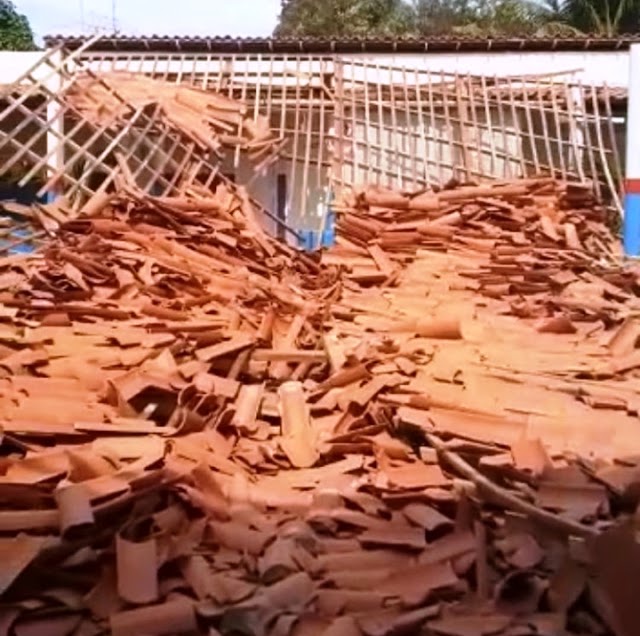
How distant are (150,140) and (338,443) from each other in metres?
6.53

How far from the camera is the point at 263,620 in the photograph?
2676mm

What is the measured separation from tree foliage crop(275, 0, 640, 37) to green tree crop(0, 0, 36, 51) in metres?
6.82

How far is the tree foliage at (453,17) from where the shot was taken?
907 inches

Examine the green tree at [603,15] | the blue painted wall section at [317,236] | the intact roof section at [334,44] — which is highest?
the green tree at [603,15]

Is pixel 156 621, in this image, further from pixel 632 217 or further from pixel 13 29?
pixel 13 29

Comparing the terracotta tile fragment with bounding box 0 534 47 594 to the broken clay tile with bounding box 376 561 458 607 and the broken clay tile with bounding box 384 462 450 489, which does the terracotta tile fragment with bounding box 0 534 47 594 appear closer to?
the broken clay tile with bounding box 376 561 458 607

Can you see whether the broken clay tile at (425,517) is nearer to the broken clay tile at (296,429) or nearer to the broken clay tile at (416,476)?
the broken clay tile at (416,476)

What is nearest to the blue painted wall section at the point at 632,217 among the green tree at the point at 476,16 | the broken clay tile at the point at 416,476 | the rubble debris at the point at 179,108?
the rubble debris at the point at 179,108

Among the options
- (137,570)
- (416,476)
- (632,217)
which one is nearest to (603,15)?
(632,217)

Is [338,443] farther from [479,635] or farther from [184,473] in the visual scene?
[479,635]

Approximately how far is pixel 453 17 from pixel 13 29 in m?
12.0

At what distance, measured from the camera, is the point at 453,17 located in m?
30.2

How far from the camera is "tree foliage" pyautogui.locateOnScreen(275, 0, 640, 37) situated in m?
23.0

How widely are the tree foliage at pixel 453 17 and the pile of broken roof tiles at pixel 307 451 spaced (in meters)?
17.4
